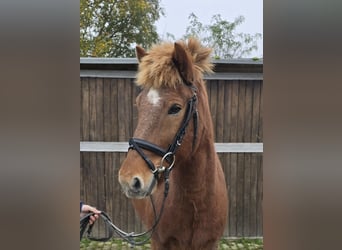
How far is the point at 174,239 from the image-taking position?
127 cm

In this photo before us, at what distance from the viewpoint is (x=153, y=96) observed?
1081 millimetres

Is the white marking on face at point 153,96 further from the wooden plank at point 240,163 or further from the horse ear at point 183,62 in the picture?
the wooden plank at point 240,163

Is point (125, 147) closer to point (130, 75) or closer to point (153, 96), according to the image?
point (130, 75)

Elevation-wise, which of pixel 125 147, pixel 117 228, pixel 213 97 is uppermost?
pixel 213 97

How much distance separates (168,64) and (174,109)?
16 cm

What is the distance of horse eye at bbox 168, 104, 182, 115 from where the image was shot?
1.09 meters

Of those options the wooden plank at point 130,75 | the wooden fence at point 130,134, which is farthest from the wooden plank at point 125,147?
the wooden plank at point 130,75

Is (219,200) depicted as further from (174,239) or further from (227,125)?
(227,125)

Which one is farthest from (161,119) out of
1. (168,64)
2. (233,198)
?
(233,198)

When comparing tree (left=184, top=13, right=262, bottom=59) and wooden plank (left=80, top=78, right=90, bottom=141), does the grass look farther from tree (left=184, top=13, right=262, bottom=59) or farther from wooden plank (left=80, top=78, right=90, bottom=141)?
tree (left=184, top=13, right=262, bottom=59)
